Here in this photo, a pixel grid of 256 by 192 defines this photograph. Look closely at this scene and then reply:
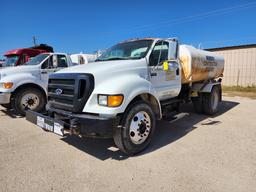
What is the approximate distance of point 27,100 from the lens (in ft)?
19.9

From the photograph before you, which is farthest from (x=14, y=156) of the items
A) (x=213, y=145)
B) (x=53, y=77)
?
(x=213, y=145)

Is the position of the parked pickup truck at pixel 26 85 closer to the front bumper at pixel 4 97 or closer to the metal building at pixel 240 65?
the front bumper at pixel 4 97

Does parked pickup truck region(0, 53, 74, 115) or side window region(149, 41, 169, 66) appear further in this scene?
parked pickup truck region(0, 53, 74, 115)

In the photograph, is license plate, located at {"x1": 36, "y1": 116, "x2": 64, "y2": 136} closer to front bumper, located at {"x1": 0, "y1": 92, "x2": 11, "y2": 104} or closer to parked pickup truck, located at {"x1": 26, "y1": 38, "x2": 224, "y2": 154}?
parked pickup truck, located at {"x1": 26, "y1": 38, "x2": 224, "y2": 154}

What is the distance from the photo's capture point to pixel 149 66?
4.09 metres

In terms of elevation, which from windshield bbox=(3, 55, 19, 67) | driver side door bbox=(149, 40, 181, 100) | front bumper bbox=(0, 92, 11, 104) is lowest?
front bumper bbox=(0, 92, 11, 104)

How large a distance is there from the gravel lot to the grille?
915 mm

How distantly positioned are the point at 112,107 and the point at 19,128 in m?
3.35

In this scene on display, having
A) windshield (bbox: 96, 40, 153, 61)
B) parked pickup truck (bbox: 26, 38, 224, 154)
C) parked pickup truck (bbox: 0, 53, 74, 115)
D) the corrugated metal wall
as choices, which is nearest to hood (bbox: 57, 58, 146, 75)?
parked pickup truck (bbox: 26, 38, 224, 154)

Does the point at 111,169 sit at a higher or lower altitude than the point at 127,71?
lower

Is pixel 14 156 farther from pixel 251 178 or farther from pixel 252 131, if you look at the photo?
pixel 252 131

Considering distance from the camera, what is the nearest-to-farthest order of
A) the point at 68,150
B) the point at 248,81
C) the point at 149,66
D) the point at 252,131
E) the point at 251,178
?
the point at 251,178 < the point at 68,150 < the point at 149,66 < the point at 252,131 < the point at 248,81

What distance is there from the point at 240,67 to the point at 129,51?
45.2 ft

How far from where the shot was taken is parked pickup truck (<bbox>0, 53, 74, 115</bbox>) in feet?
18.9
